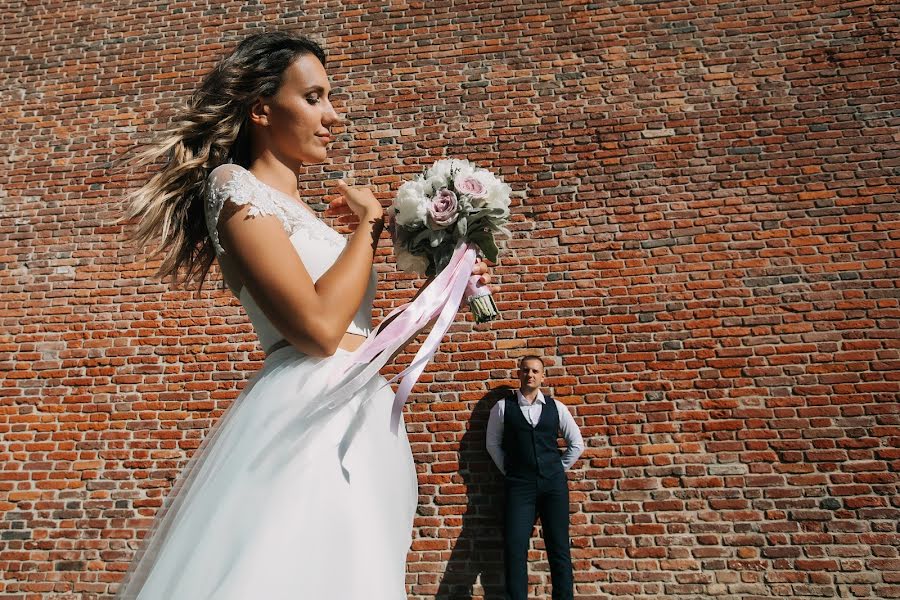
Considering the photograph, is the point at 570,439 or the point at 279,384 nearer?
the point at 279,384

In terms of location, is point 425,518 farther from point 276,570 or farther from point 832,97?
point 832,97

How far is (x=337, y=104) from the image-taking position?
5438 mm

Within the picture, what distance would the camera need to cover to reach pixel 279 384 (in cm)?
138

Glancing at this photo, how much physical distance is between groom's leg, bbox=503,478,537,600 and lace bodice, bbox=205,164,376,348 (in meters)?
2.90

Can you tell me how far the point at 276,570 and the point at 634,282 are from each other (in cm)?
402

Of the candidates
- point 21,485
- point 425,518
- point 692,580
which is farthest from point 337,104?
point 692,580

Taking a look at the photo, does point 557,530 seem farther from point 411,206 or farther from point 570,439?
point 411,206

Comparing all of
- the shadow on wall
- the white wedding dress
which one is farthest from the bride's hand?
the shadow on wall

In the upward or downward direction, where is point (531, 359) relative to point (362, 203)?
upward

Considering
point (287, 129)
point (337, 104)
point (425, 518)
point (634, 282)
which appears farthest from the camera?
point (337, 104)

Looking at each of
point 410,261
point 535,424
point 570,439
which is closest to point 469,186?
point 410,261

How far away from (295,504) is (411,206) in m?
0.90

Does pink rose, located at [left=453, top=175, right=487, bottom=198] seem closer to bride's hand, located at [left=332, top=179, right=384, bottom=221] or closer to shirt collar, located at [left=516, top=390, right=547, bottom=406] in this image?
bride's hand, located at [left=332, top=179, right=384, bottom=221]

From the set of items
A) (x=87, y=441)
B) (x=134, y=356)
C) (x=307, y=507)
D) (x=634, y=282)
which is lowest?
(x=307, y=507)
